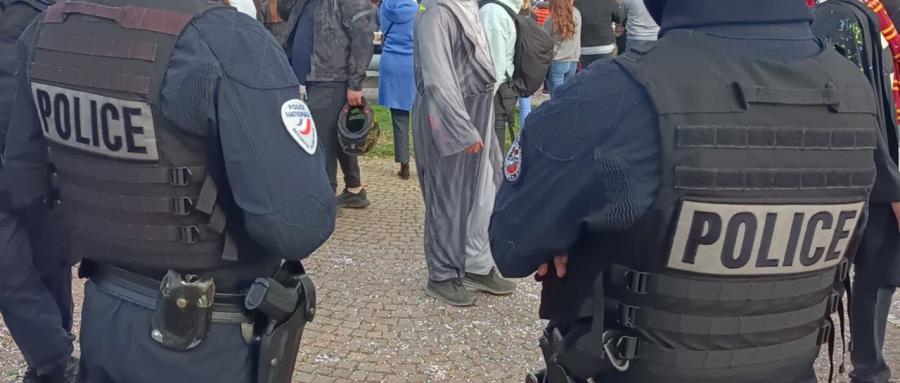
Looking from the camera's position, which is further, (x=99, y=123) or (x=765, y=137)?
(x=99, y=123)

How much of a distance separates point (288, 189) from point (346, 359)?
7.00 ft

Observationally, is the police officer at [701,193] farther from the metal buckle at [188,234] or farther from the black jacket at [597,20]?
the black jacket at [597,20]

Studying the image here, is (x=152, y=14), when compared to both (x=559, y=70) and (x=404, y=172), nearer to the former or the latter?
(x=404, y=172)

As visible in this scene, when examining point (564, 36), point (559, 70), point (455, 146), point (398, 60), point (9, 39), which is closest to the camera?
point (9, 39)

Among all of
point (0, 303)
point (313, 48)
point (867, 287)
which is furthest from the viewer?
point (313, 48)

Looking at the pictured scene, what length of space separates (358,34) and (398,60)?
0.86 m

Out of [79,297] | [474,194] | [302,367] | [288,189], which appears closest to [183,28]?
[288,189]

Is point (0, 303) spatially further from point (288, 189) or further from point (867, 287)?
point (867, 287)

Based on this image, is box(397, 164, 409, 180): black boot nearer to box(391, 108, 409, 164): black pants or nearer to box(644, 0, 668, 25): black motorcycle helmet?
box(391, 108, 409, 164): black pants

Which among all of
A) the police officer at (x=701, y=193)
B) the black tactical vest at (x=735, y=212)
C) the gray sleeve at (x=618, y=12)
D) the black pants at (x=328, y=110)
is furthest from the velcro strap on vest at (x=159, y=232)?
the gray sleeve at (x=618, y=12)

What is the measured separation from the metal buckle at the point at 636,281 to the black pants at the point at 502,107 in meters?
3.04

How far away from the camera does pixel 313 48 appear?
19.8ft

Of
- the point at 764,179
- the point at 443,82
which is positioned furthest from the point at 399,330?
the point at 764,179

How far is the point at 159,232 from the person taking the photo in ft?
6.98
